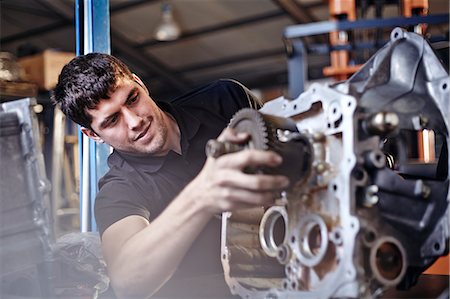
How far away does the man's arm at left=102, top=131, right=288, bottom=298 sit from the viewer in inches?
24.4

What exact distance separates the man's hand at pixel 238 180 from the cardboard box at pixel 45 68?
7.51 ft

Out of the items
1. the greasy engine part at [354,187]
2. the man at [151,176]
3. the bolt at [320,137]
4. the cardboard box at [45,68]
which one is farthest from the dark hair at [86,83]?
the cardboard box at [45,68]

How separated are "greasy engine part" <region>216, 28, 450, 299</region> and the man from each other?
11cm

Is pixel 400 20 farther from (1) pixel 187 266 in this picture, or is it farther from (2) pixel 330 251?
(2) pixel 330 251

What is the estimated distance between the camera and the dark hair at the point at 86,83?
96 cm

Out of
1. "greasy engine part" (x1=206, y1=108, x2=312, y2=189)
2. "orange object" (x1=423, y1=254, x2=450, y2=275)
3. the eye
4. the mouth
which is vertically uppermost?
the eye

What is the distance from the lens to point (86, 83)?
37.8 inches

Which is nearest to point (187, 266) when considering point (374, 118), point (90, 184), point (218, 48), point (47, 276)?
point (47, 276)

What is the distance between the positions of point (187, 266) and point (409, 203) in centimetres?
45

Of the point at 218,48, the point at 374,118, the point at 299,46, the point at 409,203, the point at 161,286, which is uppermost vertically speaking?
the point at 218,48

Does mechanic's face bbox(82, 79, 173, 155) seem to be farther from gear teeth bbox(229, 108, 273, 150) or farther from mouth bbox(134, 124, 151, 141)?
gear teeth bbox(229, 108, 273, 150)

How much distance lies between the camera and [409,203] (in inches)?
28.5

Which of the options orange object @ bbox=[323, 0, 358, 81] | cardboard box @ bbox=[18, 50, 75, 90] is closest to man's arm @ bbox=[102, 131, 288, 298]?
orange object @ bbox=[323, 0, 358, 81]

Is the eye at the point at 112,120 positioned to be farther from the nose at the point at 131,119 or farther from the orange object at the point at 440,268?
the orange object at the point at 440,268
